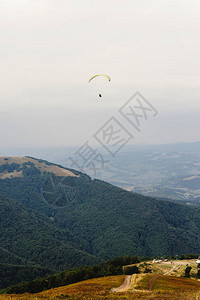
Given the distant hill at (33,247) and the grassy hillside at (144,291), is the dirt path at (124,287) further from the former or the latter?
the distant hill at (33,247)

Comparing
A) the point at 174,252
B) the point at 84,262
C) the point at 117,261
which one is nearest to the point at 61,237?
the point at 84,262

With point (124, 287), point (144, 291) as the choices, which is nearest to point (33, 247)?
point (124, 287)

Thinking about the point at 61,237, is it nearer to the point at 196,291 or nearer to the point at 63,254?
the point at 63,254

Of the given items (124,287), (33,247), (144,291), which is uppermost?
(144,291)

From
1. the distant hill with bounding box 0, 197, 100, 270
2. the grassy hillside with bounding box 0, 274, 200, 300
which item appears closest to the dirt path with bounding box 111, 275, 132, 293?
the grassy hillside with bounding box 0, 274, 200, 300

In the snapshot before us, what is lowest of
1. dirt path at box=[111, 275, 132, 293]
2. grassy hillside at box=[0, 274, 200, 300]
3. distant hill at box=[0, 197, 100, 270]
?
distant hill at box=[0, 197, 100, 270]

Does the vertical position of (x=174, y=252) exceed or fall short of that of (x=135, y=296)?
it falls short

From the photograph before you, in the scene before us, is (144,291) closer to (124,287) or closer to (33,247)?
(124,287)

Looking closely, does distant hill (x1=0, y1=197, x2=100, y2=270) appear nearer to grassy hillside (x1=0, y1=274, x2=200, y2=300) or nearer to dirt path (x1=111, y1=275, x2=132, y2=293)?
dirt path (x1=111, y1=275, x2=132, y2=293)

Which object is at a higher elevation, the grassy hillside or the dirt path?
the grassy hillside

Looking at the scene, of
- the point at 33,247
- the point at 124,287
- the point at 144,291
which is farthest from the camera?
the point at 33,247

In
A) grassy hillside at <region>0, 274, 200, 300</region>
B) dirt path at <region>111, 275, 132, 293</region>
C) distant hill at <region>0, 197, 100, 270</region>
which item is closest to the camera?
grassy hillside at <region>0, 274, 200, 300</region>
